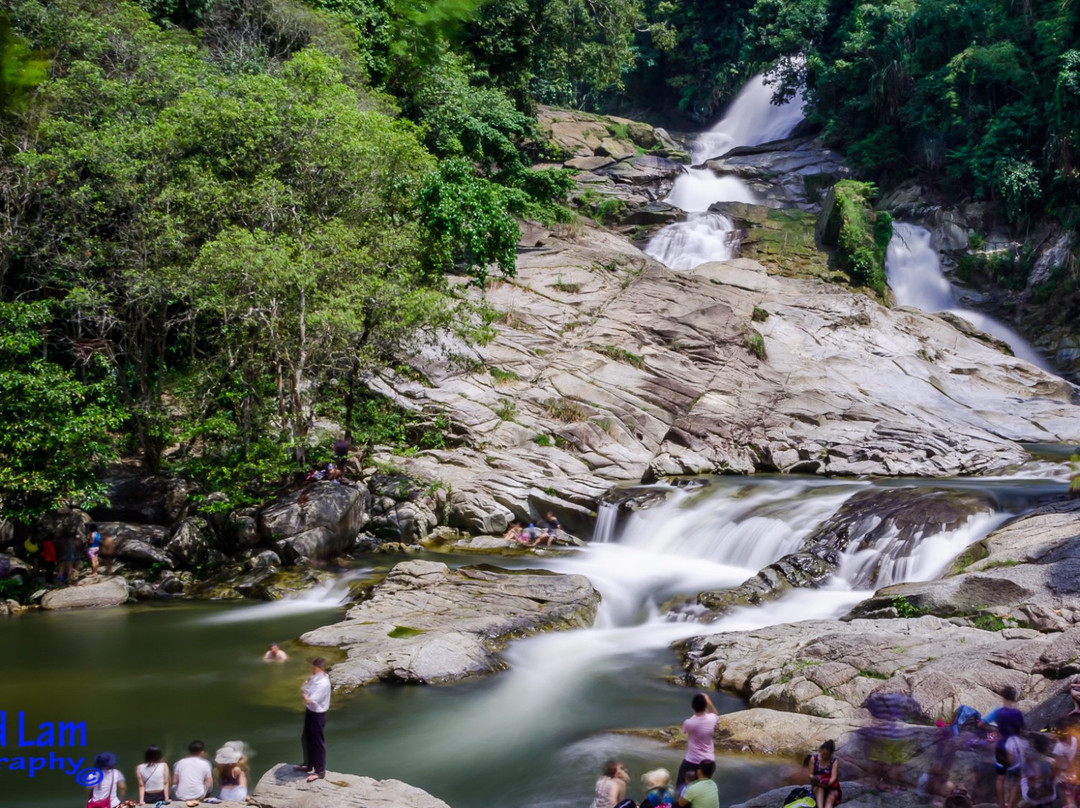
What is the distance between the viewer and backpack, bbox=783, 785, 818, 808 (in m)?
7.23

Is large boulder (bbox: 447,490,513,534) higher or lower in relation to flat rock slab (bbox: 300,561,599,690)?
lower

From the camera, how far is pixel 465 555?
61.7 feet

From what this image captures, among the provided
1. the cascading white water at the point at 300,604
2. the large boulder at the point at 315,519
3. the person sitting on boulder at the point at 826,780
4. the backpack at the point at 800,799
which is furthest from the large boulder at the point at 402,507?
the person sitting on boulder at the point at 826,780

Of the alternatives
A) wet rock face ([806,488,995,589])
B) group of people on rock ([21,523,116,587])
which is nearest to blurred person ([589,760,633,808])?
wet rock face ([806,488,995,589])

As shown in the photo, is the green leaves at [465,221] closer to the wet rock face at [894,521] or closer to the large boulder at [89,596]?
the large boulder at [89,596]

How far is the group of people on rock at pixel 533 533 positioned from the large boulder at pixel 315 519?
3447 millimetres

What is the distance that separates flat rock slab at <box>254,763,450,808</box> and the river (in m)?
0.98

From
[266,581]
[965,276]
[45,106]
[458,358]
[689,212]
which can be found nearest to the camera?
[266,581]

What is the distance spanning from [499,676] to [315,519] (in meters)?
7.40

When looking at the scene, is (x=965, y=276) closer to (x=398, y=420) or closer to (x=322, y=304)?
(x=398, y=420)

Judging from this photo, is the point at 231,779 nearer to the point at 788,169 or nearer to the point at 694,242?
the point at 694,242

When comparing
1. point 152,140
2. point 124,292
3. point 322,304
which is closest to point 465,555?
point 322,304

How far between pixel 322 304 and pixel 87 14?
10.3 metres

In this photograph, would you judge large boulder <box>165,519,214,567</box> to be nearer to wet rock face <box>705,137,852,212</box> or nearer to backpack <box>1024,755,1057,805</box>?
backpack <box>1024,755,1057,805</box>
